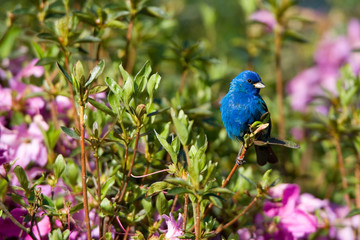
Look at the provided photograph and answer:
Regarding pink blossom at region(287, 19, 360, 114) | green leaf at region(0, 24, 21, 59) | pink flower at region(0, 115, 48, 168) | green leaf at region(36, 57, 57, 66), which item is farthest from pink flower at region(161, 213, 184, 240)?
pink blossom at region(287, 19, 360, 114)

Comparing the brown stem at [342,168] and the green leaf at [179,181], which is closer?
the green leaf at [179,181]

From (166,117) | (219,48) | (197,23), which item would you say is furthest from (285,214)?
(197,23)

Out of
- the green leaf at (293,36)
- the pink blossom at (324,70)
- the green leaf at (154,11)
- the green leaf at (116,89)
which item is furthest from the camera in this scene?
the pink blossom at (324,70)

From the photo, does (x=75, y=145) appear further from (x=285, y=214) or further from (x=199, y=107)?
(x=285, y=214)

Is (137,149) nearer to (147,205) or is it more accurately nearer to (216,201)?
(147,205)

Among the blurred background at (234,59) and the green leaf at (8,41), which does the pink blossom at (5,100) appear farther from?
the green leaf at (8,41)

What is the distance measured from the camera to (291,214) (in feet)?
4.88

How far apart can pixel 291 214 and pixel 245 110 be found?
0.38m

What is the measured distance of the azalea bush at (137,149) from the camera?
1105 millimetres

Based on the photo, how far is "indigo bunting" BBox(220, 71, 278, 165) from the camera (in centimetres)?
143

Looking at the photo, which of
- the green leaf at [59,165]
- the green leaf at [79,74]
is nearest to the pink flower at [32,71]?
the green leaf at [59,165]

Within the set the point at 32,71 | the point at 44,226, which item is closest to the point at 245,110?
the point at 44,226

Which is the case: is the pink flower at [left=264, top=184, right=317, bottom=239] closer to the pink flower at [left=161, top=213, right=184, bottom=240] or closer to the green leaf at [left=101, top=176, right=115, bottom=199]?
the pink flower at [left=161, top=213, right=184, bottom=240]

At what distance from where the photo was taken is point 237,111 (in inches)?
56.8
